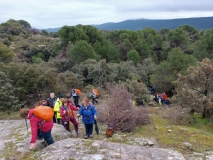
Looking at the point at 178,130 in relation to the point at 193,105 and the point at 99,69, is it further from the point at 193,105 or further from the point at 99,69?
the point at 99,69

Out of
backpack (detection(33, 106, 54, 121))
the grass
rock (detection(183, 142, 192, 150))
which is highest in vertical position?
backpack (detection(33, 106, 54, 121))

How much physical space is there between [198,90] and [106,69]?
11.8 meters

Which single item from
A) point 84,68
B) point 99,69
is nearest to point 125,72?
point 99,69

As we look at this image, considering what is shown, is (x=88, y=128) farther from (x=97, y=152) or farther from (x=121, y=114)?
(x=121, y=114)

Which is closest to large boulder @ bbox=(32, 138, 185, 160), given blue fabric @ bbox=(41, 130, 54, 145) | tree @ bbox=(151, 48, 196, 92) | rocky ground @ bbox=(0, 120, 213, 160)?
rocky ground @ bbox=(0, 120, 213, 160)

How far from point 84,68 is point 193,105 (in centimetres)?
1454

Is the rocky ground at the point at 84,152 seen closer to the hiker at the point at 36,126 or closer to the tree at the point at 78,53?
the hiker at the point at 36,126

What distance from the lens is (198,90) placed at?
12.5 metres

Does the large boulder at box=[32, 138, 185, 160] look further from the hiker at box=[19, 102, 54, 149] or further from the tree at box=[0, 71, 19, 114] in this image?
the tree at box=[0, 71, 19, 114]

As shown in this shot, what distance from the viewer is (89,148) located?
580 centimetres

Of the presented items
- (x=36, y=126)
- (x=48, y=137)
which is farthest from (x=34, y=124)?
(x=48, y=137)

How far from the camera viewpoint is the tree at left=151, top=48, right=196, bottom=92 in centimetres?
2448

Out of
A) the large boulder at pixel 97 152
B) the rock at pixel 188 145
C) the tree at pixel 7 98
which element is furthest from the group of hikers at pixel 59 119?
the tree at pixel 7 98

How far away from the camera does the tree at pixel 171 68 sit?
24484 mm
